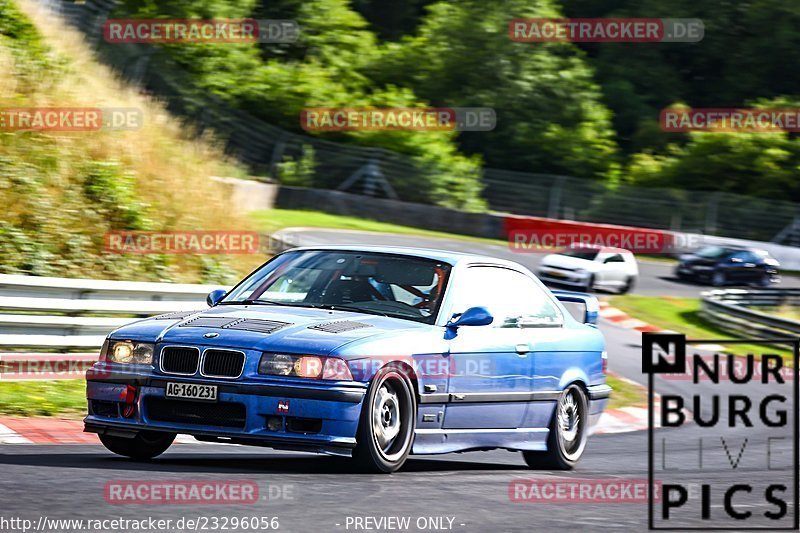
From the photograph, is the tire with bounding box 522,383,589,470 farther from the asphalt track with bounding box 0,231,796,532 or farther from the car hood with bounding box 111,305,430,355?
the car hood with bounding box 111,305,430,355

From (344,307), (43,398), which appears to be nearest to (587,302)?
(344,307)

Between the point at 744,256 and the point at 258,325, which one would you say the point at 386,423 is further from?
the point at 744,256

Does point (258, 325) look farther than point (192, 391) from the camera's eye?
Yes

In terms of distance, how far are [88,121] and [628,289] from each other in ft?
49.4

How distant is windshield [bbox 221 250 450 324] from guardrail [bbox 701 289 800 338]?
16089mm

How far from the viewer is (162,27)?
39.1 metres

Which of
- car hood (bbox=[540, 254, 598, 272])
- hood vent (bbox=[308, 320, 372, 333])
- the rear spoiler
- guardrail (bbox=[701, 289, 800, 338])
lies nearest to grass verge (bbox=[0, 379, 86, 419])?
hood vent (bbox=[308, 320, 372, 333])

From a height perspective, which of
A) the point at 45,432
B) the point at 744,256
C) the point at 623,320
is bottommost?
the point at 623,320

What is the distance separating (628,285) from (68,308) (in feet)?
61.4

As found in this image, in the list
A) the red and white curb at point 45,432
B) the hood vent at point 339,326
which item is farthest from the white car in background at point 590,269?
the hood vent at point 339,326

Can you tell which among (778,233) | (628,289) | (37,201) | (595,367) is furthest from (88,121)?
(778,233)

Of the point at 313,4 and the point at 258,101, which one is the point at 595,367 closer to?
the point at 258,101

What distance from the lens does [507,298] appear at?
29.1 feet

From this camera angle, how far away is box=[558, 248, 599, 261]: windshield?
28.7m
